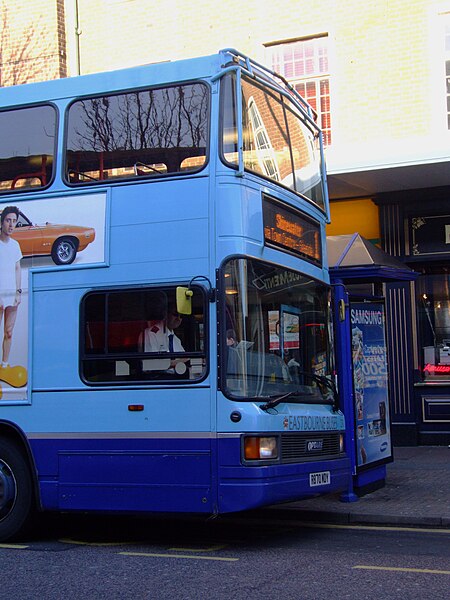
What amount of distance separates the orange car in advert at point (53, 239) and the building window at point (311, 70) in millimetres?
8211

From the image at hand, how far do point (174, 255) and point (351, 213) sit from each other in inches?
323

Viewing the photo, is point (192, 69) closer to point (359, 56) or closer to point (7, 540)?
point (7, 540)

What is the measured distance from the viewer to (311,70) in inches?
627

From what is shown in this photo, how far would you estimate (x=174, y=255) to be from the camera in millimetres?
7973

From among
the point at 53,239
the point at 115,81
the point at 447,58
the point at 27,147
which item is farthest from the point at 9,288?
the point at 447,58

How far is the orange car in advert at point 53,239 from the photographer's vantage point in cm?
843

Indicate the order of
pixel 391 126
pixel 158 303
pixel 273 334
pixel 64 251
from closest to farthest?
pixel 158 303 → pixel 273 334 → pixel 64 251 → pixel 391 126

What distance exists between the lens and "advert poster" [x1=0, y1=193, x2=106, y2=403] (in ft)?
27.6

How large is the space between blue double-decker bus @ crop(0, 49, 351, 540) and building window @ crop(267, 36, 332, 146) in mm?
7058

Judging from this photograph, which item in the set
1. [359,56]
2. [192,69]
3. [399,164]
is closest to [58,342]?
[192,69]

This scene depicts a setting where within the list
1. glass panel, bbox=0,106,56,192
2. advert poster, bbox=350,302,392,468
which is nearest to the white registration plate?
advert poster, bbox=350,302,392,468

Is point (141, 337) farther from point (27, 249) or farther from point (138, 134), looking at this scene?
point (138, 134)

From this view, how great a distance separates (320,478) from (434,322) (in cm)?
745

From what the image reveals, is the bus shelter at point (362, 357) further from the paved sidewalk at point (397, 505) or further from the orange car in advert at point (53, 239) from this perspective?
the orange car in advert at point (53, 239)
